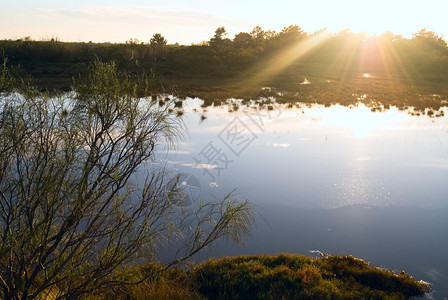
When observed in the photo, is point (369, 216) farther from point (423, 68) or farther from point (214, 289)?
point (423, 68)

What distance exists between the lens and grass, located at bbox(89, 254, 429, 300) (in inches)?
255

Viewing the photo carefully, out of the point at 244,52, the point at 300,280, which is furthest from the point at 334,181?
the point at 244,52

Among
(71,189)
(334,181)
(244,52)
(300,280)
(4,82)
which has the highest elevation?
(244,52)

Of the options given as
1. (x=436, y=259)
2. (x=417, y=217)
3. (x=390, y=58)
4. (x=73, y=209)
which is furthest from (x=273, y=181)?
(x=390, y=58)

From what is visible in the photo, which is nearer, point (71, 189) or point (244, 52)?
point (71, 189)

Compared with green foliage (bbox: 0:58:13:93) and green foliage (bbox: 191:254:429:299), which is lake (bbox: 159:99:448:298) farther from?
green foliage (bbox: 0:58:13:93)

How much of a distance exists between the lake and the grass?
58 cm

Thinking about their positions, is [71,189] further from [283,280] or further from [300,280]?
[300,280]

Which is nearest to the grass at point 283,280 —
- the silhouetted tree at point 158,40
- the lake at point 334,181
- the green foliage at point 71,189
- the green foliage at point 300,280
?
the green foliage at point 300,280

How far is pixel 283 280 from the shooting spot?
696 cm

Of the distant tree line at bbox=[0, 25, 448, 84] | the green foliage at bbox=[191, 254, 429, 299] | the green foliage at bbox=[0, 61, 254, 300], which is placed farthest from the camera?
the distant tree line at bbox=[0, 25, 448, 84]

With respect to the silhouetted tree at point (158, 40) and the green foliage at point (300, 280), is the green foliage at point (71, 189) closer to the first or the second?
the green foliage at point (300, 280)

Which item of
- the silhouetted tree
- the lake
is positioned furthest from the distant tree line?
the lake

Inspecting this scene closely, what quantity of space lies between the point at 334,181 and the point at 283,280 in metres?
5.68
